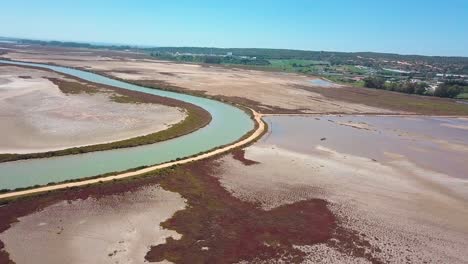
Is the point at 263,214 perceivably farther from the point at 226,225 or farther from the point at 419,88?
the point at 419,88

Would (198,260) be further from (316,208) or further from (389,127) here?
(389,127)

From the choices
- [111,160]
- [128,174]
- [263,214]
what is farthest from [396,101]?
[128,174]

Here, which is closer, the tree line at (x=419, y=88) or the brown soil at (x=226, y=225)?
the brown soil at (x=226, y=225)

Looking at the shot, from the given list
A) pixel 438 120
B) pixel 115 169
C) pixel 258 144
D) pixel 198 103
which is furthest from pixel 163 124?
pixel 438 120

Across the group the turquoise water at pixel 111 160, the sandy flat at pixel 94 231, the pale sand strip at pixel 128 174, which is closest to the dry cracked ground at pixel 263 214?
the sandy flat at pixel 94 231

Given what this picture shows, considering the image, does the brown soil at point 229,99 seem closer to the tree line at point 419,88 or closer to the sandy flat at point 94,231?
the sandy flat at point 94,231
